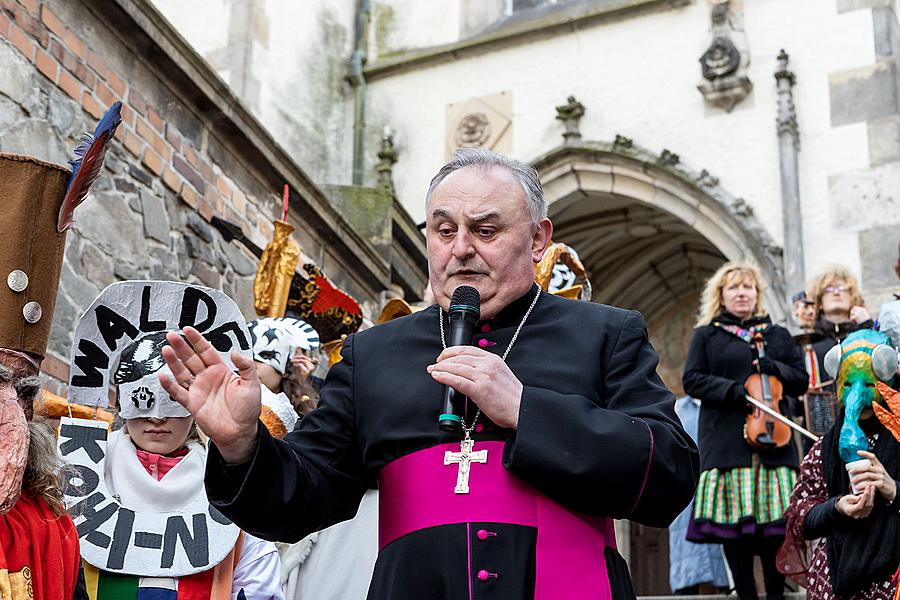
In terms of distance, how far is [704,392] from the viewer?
7062 millimetres

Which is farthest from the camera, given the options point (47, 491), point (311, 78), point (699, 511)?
point (311, 78)

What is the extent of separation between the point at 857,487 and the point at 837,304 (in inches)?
112

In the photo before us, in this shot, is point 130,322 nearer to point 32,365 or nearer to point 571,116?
point 32,365

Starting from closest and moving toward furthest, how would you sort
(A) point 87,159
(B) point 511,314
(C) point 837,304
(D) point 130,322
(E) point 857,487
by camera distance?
(B) point 511,314 → (A) point 87,159 → (D) point 130,322 → (E) point 857,487 → (C) point 837,304

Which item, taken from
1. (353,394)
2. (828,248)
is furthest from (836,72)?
(353,394)

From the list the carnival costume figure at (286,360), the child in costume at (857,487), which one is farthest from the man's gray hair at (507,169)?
the carnival costume figure at (286,360)

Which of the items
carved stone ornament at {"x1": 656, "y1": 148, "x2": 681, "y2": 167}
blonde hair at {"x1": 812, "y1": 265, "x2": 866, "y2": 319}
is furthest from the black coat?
carved stone ornament at {"x1": 656, "y1": 148, "x2": 681, "y2": 167}

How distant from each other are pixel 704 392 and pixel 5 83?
3.88 metres

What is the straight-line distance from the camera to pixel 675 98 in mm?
15508

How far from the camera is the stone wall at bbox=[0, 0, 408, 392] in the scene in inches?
257

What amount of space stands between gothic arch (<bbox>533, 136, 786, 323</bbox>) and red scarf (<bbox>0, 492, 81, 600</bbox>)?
11.6 m

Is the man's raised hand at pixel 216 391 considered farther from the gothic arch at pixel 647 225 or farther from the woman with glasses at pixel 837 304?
the gothic arch at pixel 647 225

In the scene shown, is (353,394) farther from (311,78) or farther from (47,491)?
(311,78)

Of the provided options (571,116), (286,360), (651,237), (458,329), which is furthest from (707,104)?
(458,329)
